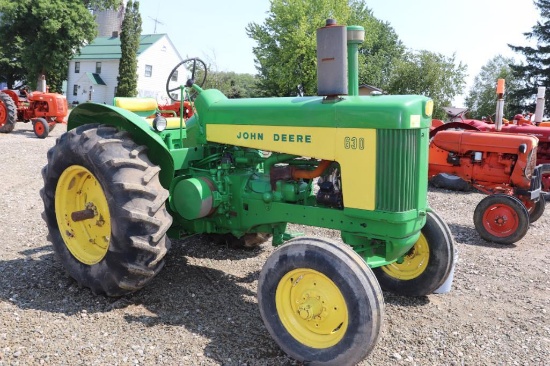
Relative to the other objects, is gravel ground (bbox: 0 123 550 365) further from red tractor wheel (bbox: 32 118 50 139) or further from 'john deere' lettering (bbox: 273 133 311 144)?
red tractor wheel (bbox: 32 118 50 139)

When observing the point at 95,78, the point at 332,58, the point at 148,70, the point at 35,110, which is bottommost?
the point at 35,110

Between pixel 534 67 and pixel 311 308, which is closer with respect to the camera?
pixel 311 308

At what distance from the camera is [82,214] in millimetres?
3891

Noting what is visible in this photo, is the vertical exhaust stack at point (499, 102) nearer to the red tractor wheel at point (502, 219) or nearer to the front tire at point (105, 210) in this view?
the red tractor wheel at point (502, 219)

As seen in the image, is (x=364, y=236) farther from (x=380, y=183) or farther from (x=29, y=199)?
(x=29, y=199)

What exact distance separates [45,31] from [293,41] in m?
16.5

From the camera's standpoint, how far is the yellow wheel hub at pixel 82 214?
395 centimetres

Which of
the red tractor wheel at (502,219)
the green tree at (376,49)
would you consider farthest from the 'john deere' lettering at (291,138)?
the green tree at (376,49)

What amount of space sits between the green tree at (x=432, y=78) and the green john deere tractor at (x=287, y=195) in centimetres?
3064

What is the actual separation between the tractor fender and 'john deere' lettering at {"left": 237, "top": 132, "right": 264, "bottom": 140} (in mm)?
559

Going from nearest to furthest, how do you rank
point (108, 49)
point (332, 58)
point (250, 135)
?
point (332, 58) < point (250, 135) < point (108, 49)

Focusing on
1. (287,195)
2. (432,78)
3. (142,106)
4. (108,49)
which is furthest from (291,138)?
(108,49)

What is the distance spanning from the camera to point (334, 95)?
10.8 feet

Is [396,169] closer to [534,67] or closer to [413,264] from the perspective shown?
[413,264]
